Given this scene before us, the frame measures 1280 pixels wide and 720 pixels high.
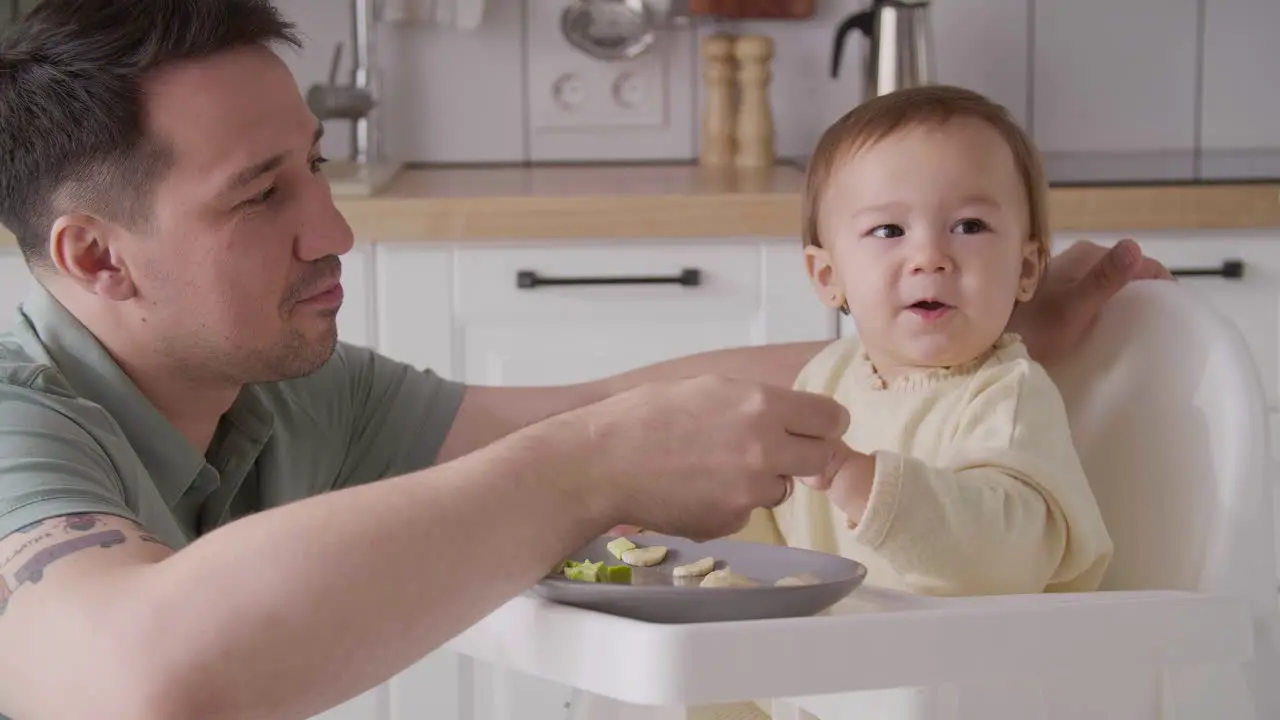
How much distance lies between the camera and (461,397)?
1.50m

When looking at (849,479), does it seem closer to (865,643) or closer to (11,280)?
(865,643)

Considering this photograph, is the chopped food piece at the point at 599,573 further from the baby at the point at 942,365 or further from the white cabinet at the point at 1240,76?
the white cabinet at the point at 1240,76

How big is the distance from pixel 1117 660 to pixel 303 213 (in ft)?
2.12

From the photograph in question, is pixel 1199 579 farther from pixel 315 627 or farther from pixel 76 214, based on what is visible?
pixel 76 214

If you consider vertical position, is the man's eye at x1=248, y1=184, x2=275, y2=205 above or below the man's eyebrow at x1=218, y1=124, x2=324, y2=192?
below

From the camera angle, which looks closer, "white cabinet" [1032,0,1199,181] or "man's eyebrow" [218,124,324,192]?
"man's eyebrow" [218,124,324,192]

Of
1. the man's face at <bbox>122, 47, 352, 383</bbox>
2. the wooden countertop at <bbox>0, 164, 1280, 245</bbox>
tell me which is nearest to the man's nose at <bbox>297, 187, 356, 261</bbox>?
the man's face at <bbox>122, 47, 352, 383</bbox>

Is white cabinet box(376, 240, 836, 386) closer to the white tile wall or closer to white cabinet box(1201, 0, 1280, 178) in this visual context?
the white tile wall

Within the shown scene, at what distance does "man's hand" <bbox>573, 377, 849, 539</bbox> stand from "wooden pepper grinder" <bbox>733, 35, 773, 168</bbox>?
5.49ft

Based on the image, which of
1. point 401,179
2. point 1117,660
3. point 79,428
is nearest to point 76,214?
point 79,428

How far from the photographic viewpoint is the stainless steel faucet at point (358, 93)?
8.07 feet

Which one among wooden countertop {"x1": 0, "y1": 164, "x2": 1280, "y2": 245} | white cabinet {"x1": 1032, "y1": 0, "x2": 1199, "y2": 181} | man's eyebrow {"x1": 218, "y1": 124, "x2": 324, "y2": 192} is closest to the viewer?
man's eyebrow {"x1": 218, "y1": 124, "x2": 324, "y2": 192}

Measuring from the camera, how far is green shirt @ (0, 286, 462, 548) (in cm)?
97

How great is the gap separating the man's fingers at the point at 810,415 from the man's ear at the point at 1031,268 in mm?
361
